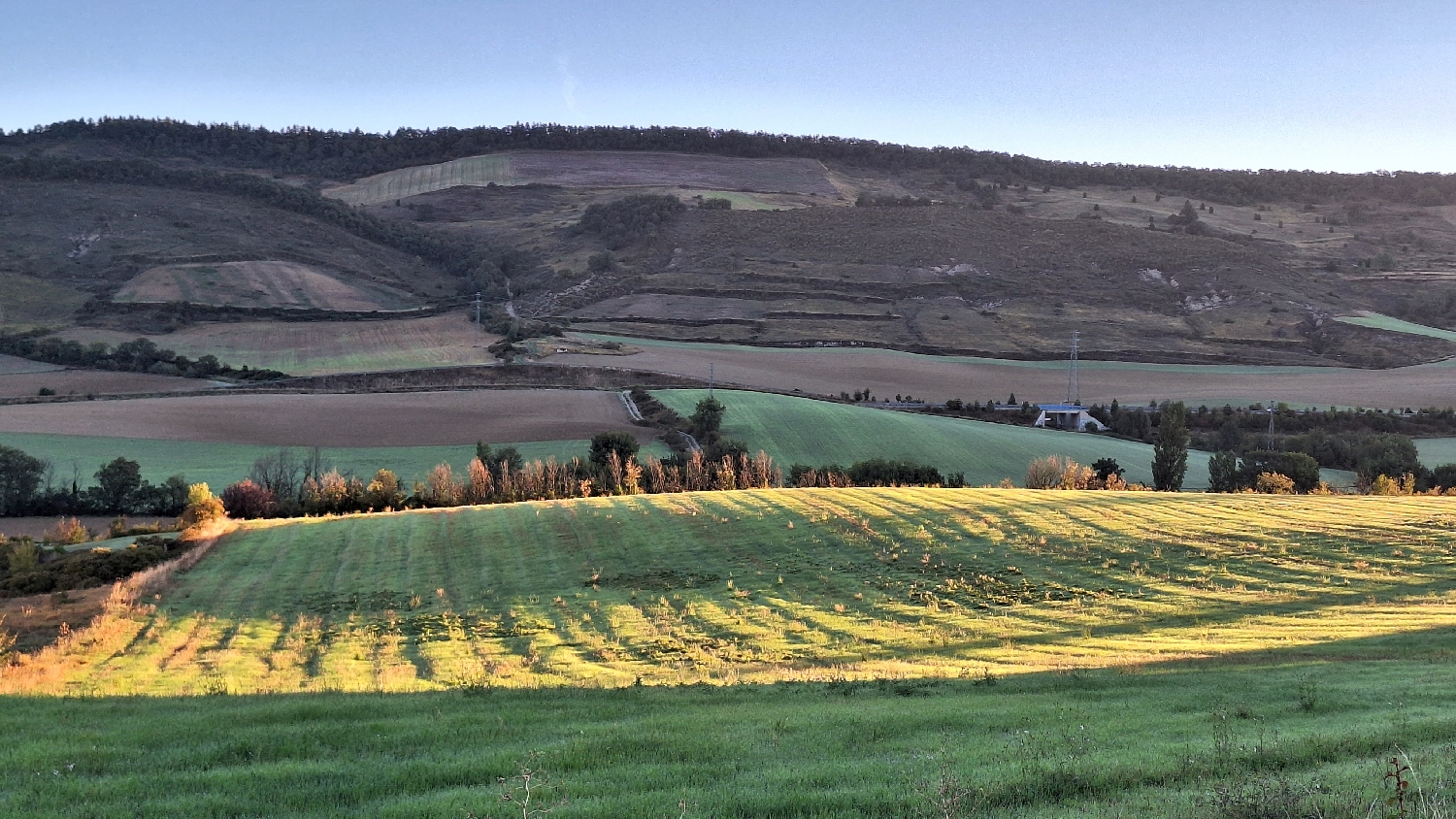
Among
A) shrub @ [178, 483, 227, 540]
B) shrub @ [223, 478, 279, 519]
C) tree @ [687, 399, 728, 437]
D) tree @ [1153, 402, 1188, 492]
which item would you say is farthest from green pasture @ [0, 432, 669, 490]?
tree @ [1153, 402, 1188, 492]

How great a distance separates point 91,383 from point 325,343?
28.2 m

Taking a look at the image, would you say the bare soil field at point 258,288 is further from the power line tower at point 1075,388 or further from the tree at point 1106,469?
the tree at point 1106,469

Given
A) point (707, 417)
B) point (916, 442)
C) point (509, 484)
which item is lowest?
point (509, 484)

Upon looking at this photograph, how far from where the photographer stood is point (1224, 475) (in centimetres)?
6012

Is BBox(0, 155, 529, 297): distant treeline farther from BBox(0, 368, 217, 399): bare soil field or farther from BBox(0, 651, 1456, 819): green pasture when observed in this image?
BBox(0, 651, 1456, 819): green pasture

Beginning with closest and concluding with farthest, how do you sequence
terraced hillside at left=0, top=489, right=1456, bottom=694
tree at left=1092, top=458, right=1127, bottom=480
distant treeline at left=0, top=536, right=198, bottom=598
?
terraced hillside at left=0, top=489, right=1456, bottom=694 < distant treeline at left=0, top=536, right=198, bottom=598 < tree at left=1092, top=458, right=1127, bottom=480

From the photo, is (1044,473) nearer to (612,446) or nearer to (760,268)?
(612,446)

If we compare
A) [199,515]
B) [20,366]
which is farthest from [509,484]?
[20,366]

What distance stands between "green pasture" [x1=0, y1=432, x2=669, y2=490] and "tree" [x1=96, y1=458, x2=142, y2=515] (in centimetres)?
308

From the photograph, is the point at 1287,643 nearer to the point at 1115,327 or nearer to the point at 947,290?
the point at 1115,327

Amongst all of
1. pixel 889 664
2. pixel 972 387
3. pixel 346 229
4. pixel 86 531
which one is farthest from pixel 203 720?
pixel 346 229

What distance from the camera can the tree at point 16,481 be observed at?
2064 inches

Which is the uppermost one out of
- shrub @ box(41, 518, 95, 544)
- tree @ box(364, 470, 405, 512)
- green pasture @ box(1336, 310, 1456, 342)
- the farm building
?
green pasture @ box(1336, 310, 1456, 342)

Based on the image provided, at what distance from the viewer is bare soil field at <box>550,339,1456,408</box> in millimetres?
98125
